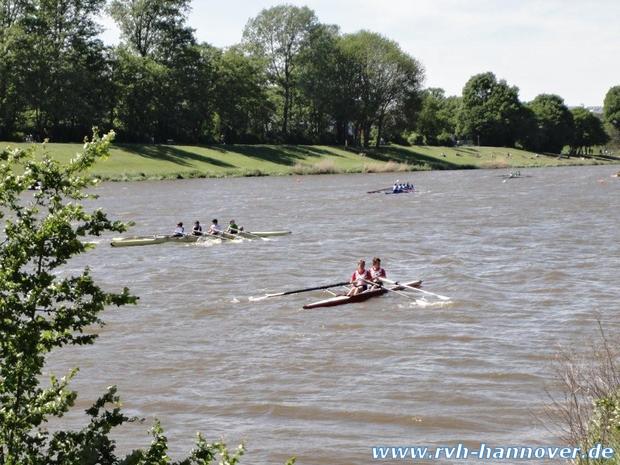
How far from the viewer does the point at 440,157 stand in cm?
10694

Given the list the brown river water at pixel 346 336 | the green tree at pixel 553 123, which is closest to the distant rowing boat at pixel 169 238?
the brown river water at pixel 346 336

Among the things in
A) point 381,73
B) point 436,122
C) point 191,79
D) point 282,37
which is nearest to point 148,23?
point 191,79

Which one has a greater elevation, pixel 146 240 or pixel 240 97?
pixel 240 97

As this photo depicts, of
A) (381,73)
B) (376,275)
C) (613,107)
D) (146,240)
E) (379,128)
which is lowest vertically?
(146,240)

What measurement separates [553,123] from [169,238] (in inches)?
4561

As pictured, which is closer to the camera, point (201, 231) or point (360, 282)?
point (360, 282)

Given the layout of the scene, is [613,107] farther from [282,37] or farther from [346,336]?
[346,336]

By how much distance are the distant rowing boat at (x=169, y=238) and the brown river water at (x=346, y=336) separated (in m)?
0.32

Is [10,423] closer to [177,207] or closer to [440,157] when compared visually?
[177,207]

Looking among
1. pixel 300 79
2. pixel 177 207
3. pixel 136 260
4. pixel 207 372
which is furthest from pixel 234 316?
pixel 300 79

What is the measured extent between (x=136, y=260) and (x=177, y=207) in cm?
1960

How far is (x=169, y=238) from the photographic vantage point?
3769 cm

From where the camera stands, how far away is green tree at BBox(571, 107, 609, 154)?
148375 millimetres

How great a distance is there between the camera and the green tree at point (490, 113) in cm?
13288
